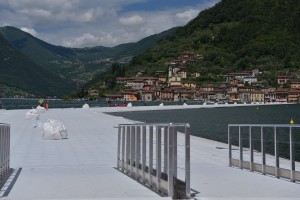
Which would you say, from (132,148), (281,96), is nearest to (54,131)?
(132,148)

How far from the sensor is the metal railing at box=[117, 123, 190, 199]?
21.5ft

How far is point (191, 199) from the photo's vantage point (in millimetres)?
6402

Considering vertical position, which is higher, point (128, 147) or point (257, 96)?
point (257, 96)

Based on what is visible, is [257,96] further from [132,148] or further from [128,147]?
[132,148]

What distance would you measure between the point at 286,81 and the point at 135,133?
601 feet

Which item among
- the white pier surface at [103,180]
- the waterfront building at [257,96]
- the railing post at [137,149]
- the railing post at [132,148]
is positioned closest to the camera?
the white pier surface at [103,180]

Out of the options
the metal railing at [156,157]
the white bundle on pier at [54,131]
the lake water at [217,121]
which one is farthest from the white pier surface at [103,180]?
the white bundle on pier at [54,131]

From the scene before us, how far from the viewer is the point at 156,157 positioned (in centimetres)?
727

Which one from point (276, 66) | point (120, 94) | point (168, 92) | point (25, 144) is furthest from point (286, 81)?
point (25, 144)

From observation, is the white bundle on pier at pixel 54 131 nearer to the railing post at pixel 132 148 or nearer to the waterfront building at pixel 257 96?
the railing post at pixel 132 148

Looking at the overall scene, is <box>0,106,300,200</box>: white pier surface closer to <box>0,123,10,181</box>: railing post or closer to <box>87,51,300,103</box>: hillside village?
<box>0,123,10,181</box>: railing post

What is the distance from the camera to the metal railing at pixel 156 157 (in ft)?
21.5

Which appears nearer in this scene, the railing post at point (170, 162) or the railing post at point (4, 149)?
the railing post at point (170, 162)

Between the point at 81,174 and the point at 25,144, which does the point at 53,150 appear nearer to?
the point at 25,144
